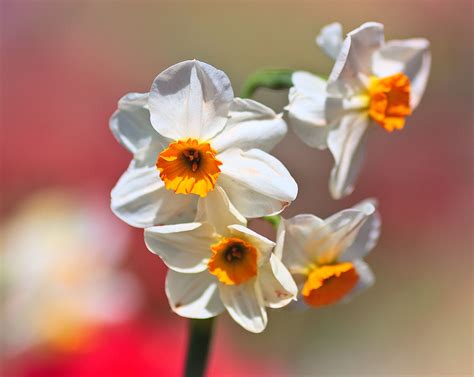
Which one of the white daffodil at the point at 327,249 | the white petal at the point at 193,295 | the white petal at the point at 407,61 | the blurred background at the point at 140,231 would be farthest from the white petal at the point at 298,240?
the blurred background at the point at 140,231

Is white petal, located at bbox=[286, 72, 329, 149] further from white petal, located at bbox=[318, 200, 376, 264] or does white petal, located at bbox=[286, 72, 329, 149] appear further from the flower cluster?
white petal, located at bbox=[318, 200, 376, 264]

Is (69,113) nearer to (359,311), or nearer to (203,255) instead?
(359,311)

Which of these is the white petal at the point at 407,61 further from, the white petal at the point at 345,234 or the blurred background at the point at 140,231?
the blurred background at the point at 140,231

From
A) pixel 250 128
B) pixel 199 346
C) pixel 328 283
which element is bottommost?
pixel 199 346

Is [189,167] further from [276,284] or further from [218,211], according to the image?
[276,284]

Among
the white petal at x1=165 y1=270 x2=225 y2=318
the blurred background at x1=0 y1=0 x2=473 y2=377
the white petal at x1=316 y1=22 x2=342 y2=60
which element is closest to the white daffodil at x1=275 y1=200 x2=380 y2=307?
the white petal at x1=165 y1=270 x2=225 y2=318

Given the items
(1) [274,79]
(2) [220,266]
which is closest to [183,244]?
(2) [220,266]
